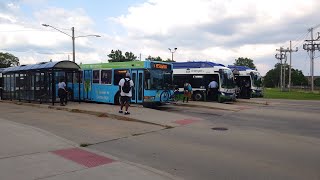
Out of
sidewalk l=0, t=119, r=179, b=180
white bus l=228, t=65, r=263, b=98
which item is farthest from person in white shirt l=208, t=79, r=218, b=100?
sidewalk l=0, t=119, r=179, b=180

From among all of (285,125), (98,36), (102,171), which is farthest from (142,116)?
(98,36)

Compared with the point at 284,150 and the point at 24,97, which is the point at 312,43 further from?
the point at 284,150

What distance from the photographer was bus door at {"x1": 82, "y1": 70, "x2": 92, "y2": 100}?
25203 mm

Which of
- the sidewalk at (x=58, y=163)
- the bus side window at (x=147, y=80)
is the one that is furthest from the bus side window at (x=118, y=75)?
the sidewalk at (x=58, y=163)

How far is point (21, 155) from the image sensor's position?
848 centimetres

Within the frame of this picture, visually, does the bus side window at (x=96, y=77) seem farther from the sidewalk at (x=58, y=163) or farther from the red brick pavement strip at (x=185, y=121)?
the sidewalk at (x=58, y=163)

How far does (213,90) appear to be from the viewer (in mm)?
30141

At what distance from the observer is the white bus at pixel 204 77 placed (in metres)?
29.7

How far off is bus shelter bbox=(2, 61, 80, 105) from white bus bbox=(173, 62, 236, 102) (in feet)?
32.0

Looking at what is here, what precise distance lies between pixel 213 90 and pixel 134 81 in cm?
985

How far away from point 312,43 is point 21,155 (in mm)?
78409

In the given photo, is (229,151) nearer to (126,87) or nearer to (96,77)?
(126,87)

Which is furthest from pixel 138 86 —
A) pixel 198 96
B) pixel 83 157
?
pixel 83 157

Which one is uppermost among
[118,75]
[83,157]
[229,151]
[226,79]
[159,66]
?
[159,66]
